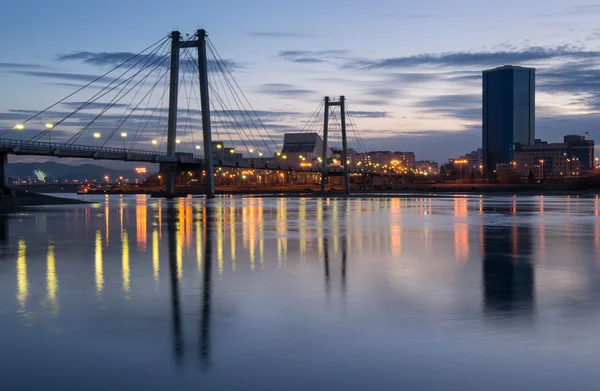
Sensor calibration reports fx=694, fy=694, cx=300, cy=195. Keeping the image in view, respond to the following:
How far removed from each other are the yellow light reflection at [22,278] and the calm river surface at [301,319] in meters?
0.06

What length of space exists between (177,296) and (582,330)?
22.8 feet

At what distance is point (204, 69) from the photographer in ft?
302

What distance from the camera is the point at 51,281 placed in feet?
48.5

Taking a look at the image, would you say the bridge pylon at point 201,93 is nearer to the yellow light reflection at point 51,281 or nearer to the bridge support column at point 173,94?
the bridge support column at point 173,94

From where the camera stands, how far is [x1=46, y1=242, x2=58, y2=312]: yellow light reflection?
1217cm

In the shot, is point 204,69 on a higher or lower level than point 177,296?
higher

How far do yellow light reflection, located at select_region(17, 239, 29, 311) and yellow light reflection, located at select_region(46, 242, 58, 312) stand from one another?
1.38 feet

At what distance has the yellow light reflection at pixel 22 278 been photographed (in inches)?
495

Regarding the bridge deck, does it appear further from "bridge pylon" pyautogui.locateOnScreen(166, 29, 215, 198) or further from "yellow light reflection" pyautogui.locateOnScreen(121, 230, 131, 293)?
"yellow light reflection" pyautogui.locateOnScreen(121, 230, 131, 293)

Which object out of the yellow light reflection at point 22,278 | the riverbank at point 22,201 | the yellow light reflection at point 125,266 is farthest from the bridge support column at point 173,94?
the yellow light reflection at point 22,278

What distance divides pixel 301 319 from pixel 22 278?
7.67 m

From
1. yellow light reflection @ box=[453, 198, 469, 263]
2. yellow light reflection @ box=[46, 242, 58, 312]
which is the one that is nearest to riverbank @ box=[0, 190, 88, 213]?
yellow light reflection @ box=[453, 198, 469, 263]

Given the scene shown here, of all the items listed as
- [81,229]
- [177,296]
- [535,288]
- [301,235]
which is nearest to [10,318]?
[177,296]

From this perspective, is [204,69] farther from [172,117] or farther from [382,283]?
[382,283]
